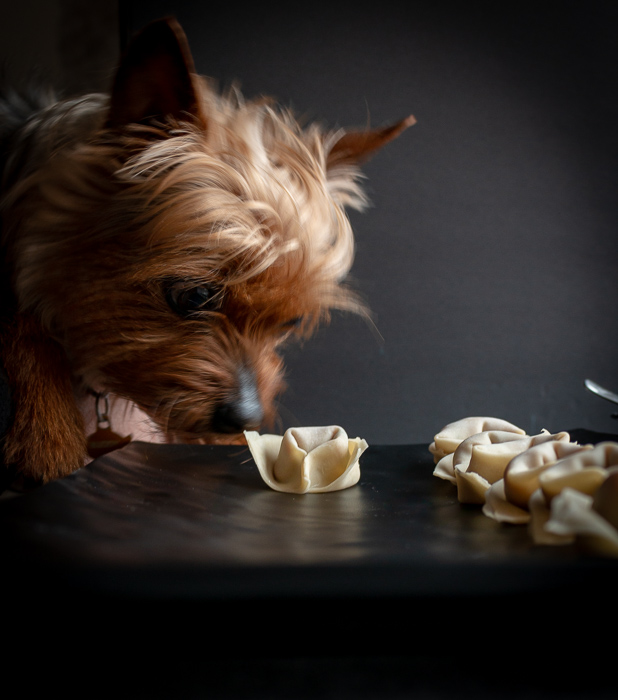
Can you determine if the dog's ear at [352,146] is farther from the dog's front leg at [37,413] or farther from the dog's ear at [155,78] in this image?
the dog's front leg at [37,413]

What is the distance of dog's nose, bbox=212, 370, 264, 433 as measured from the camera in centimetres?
80

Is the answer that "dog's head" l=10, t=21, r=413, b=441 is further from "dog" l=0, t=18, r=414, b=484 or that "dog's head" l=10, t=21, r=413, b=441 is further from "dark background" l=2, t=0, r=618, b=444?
"dark background" l=2, t=0, r=618, b=444

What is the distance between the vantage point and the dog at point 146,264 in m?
0.75

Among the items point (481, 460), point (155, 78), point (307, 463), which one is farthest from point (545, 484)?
point (155, 78)

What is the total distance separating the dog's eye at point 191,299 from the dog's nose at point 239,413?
11cm

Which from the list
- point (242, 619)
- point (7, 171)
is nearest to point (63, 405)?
point (7, 171)

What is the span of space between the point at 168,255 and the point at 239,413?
24 centimetres

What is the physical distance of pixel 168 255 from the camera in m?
0.76

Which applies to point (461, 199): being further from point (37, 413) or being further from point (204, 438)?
point (37, 413)

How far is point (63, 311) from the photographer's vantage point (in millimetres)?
794

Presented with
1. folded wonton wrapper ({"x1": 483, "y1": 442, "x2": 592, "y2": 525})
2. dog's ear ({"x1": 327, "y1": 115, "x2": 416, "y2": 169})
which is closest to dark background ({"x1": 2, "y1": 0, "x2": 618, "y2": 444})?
dog's ear ({"x1": 327, "y1": 115, "x2": 416, "y2": 169})

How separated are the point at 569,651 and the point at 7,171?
927 millimetres

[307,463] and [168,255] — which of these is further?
[168,255]

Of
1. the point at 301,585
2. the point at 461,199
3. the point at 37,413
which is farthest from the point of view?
the point at 461,199
